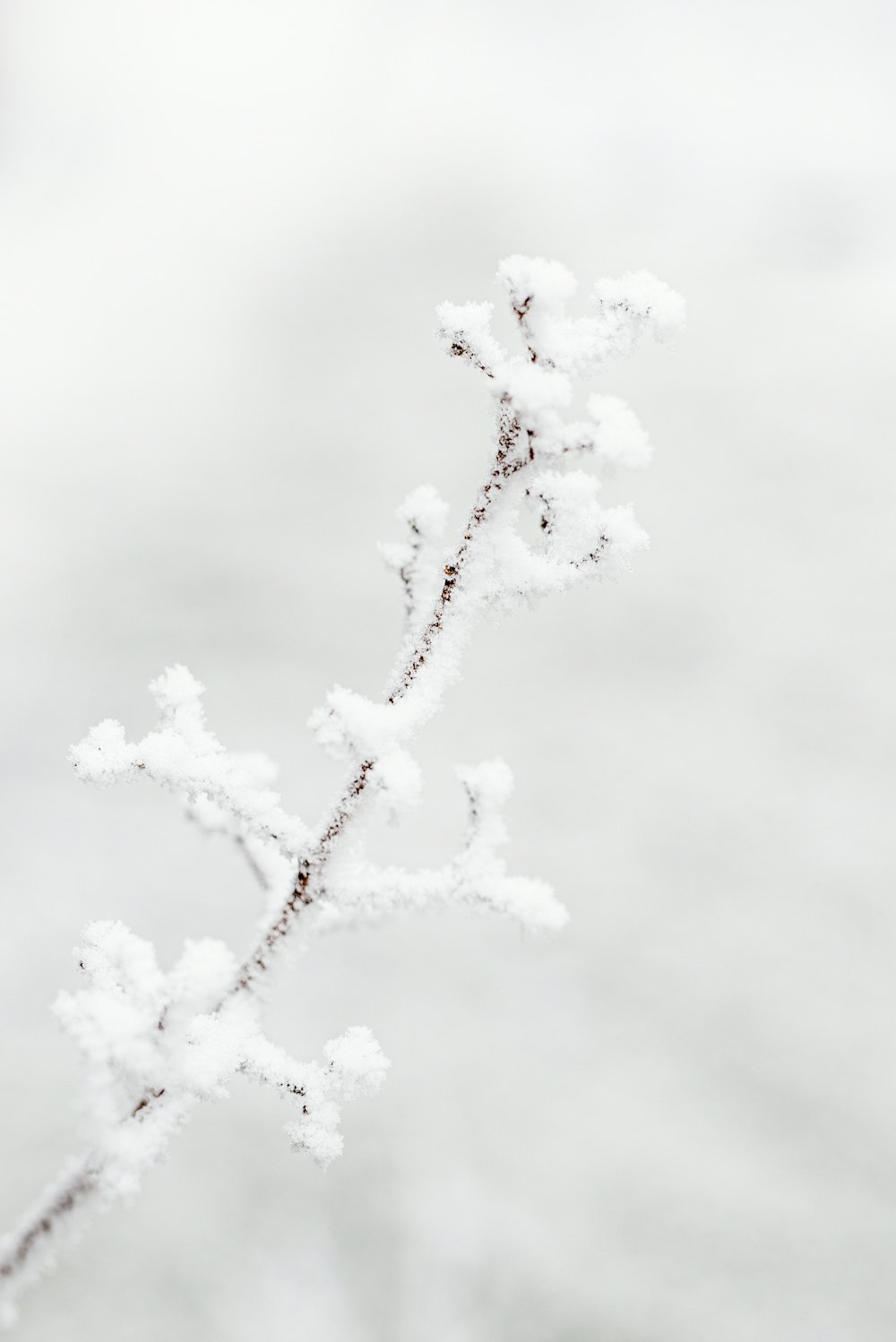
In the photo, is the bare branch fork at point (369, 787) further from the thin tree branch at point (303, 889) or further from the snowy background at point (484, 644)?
the snowy background at point (484, 644)

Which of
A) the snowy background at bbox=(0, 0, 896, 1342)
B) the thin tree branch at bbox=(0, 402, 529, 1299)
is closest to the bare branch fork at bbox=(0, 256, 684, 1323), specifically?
the thin tree branch at bbox=(0, 402, 529, 1299)

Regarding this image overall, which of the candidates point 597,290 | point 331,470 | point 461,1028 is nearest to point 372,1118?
point 461,1028

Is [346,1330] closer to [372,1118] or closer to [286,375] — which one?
[372,1118]

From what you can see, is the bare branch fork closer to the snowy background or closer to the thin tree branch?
the thin tree branch

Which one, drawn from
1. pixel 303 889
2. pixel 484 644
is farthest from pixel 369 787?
pixel 484 644

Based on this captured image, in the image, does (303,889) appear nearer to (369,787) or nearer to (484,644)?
(369,787)

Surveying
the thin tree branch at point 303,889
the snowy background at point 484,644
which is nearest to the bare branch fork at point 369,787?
the thin tree branch at point 303,889
